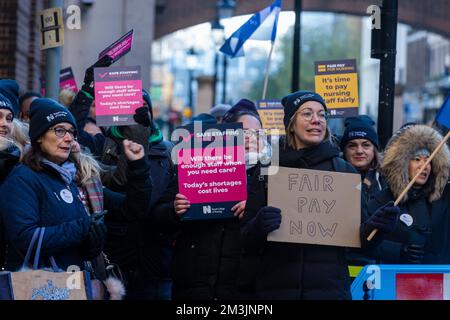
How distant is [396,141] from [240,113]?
4.51ft

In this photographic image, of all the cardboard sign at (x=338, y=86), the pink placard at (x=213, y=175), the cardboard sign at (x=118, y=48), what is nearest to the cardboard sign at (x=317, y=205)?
the pink placard at (x=213, y=175)

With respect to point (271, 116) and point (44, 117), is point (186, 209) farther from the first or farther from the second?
point (271, 116)

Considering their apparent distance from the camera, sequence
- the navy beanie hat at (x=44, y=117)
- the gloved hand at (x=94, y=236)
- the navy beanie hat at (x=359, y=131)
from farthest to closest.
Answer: the navy beanie hat at (x=359, y=131)
the navy beanie hat at (x=44, y=117)
the gloved hand at (x=94, y=236)

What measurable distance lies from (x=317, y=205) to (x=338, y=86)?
3.85m

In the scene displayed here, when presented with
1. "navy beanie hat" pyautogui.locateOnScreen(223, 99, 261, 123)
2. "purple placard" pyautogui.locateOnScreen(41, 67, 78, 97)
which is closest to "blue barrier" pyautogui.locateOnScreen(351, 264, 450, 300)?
"navy beanie hat" pyautogui.locateOnScreen(223, 99, 261, 123)

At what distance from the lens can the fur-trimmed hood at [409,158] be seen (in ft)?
24.0

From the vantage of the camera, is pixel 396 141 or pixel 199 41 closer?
pixel 396 141

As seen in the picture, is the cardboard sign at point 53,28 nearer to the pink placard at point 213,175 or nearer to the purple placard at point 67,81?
the purple placard at point 67,81

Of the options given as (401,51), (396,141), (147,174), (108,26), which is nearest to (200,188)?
(147,174)

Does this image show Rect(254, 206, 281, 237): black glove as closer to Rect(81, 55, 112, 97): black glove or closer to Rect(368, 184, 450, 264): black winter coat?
Rect(368, 184, 450, 264): black winter coat

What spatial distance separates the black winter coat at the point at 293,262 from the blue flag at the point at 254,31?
18.8 ft

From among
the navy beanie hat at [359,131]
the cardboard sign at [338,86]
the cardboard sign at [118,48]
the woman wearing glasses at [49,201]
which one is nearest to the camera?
the woman wearing glasses at [49,201]

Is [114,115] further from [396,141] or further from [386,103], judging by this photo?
[386,103]
